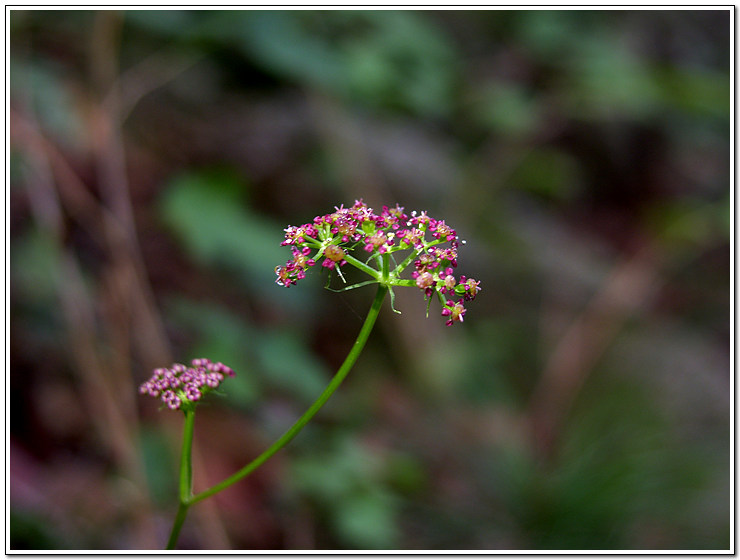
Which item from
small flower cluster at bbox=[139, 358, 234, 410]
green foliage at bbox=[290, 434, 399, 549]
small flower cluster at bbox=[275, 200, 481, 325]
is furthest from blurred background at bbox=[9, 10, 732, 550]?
small flower cluster at bbox=[275, 200, 481, 325]

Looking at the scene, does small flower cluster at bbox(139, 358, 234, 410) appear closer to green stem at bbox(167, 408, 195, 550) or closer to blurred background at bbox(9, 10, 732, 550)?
green stem at bbox(167, 408, 195, 550)

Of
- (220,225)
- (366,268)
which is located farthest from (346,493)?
(366,268)

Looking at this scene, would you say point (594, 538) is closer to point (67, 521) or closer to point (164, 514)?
point (164, 514)

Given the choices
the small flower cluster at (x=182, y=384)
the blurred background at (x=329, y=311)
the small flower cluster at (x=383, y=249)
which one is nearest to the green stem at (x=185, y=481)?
the small flower cluster at (x=182, y=384)

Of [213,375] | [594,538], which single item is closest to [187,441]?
[213,375]

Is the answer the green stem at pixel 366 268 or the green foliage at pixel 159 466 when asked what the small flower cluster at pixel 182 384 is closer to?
the green stem at pixel 366 268

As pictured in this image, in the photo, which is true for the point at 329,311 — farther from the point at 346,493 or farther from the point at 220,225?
the point at 346,493
